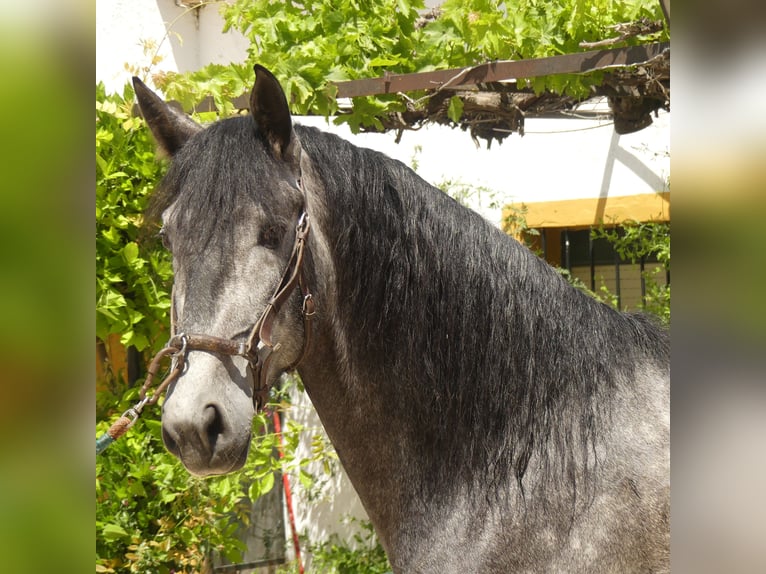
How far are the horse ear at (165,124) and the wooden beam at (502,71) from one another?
60.8 inches

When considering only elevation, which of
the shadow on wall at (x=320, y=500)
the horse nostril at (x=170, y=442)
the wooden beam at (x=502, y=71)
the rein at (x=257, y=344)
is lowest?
the shadow on wall at (x=320, y=500)

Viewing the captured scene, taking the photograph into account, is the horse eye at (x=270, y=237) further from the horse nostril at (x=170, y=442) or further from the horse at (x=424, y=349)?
the horse nostril at (x=170, y=442)

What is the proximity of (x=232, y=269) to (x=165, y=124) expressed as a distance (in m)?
0.58

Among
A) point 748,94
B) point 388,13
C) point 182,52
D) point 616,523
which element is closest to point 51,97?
point 748,94

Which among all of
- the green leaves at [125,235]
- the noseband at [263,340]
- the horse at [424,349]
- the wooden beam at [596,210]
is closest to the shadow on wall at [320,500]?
the green leaves at [125,235]

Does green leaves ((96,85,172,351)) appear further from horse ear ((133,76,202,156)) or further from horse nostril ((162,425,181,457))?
horse nostril ((162,425,181,457))

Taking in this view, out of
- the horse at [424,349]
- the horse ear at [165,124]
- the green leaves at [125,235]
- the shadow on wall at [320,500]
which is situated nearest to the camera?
the horse at [424,349]

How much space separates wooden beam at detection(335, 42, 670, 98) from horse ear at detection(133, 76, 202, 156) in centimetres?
155

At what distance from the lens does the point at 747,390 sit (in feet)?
1.87

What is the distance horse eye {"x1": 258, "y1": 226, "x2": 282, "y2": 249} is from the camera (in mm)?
1812

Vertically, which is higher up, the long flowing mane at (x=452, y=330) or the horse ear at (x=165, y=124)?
the horse ear at (x=165, y=124)

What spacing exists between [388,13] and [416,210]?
217cm

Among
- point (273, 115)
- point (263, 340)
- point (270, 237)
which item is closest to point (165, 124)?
point (273, 115)

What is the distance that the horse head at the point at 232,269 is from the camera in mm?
1672
